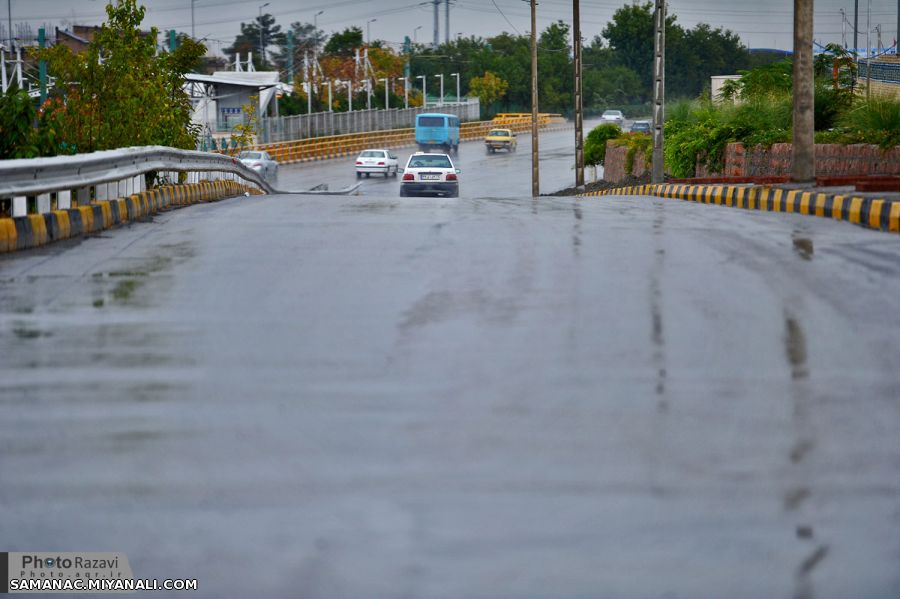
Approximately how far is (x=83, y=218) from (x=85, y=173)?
3.44ft

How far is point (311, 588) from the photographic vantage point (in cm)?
536

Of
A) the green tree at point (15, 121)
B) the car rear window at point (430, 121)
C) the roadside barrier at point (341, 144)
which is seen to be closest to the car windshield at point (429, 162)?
the green tree at point (15, 121)

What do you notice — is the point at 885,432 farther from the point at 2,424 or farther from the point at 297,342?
the point at 2,424

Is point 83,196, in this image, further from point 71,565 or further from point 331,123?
point 331,123

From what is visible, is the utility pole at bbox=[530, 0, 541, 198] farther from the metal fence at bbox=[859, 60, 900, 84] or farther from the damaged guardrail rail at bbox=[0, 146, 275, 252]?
the metal fence at bbox=[859, 60, 900, 84]

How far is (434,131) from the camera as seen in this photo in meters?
98.1

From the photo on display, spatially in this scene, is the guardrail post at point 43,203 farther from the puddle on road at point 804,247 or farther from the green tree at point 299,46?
the green tree at point 299,46

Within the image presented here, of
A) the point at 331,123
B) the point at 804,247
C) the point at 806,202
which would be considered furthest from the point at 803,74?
the point at 331,123

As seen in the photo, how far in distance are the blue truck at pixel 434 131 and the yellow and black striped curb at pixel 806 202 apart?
67892 mm

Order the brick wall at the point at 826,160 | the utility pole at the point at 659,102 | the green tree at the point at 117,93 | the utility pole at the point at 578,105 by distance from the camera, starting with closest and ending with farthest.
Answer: the green tree at the point at 117,93 < the brick wall at the point at 826,160 < the utility pole at the point at 659,102 < the utility pole at the point at 578,105

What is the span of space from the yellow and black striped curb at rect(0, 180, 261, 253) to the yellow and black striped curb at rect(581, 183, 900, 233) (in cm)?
937

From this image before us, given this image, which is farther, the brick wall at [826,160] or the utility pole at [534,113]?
the utility pole at [534,113]

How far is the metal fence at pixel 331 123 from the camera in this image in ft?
301

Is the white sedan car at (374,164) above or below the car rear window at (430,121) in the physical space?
below
